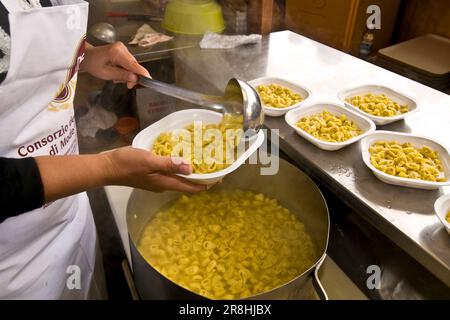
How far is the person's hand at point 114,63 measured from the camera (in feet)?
3.86

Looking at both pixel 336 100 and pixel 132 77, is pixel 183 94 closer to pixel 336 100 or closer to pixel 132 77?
pixel 132 77

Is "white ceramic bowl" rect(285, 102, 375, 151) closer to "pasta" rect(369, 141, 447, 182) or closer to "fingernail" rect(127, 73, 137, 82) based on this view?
"pasta" rect(369, 141, 447, 182)

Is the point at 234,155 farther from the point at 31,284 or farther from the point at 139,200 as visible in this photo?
the point at 31,284

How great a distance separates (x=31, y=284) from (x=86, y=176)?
417mm

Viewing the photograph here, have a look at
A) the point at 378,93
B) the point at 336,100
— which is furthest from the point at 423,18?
the point at 336,100

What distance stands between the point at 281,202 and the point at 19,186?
818 mm

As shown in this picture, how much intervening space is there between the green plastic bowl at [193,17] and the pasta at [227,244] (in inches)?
46.1

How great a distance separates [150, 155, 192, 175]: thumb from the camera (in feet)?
2.90

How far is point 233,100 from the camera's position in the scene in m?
1.15

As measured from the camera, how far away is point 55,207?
1.00 meters

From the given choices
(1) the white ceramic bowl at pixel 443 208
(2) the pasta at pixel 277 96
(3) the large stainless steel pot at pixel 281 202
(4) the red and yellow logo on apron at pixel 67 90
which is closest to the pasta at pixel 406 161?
(1) the white ceramic bowl at pixel 443 208

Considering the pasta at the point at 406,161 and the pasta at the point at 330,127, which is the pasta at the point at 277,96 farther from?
the pasta at the point at 406,161

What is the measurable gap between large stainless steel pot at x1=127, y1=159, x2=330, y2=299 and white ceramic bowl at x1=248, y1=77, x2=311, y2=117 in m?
0.29

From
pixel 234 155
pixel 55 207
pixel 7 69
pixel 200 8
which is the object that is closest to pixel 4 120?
pixel 7 69
